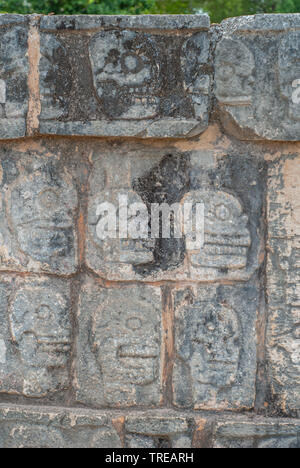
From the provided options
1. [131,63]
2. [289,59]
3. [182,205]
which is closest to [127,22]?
[131,63]

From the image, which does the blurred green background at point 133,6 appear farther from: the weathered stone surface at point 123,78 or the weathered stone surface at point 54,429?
the weathered stone surface at point 54,429

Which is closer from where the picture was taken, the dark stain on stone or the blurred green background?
the dark stain on stone

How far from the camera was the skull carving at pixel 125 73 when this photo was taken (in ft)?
7.52

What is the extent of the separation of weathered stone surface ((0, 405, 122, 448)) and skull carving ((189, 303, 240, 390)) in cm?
45

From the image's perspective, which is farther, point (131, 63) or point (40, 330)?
point (40, 330)

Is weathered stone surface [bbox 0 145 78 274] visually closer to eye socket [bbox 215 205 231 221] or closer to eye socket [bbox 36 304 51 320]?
eye socket [bbox 36 304 51 320]

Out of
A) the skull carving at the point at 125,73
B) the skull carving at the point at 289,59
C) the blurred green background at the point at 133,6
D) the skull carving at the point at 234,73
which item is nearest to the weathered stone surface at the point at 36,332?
the skull carving at the point at 125,73

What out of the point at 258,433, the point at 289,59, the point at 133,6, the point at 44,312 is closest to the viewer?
the point at 289,59

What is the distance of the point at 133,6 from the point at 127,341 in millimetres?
4212

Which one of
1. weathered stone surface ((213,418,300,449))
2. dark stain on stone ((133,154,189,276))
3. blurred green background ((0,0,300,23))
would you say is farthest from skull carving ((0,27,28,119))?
blurred green background ((0,0,300,23))

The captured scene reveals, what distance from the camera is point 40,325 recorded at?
8.28 feet

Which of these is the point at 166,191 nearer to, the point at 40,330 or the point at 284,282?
the point at 284,282

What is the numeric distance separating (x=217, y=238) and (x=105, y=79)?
0.79 metres

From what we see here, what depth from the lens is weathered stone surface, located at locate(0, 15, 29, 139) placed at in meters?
2.32
